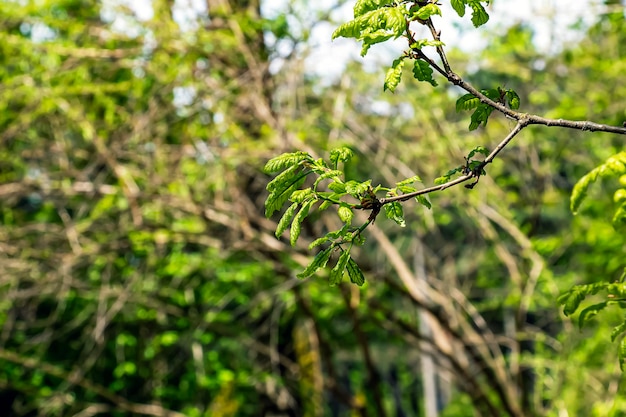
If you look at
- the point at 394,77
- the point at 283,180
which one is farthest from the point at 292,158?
the point at 394,77

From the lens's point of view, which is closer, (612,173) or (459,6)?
(459,6)

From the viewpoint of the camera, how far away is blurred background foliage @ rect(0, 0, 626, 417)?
Answer: 5.61 meters

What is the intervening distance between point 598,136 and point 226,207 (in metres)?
3.61

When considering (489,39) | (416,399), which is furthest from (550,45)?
(416,399)

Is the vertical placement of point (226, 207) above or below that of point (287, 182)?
above

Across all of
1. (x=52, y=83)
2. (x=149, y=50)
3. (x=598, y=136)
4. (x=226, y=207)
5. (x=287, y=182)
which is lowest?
(x=287, y=182)

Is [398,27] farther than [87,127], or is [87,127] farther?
[87,127]

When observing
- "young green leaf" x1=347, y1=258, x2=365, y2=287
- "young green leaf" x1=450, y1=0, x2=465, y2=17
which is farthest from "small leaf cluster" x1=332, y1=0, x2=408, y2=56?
"young green leaf" x1=347, y1=258, x2=365, y2=287

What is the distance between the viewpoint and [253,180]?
6.92 metres

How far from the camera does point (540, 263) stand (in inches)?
229

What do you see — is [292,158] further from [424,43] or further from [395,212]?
[424,43]

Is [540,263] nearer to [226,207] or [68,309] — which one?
[226,207]

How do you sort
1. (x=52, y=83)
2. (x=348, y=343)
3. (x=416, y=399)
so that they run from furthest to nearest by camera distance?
1. (x=416, y=399)
2. (x=348, y=343)
3. (x=52, y=83)

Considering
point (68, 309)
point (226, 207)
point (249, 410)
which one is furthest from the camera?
point (249, 410)
